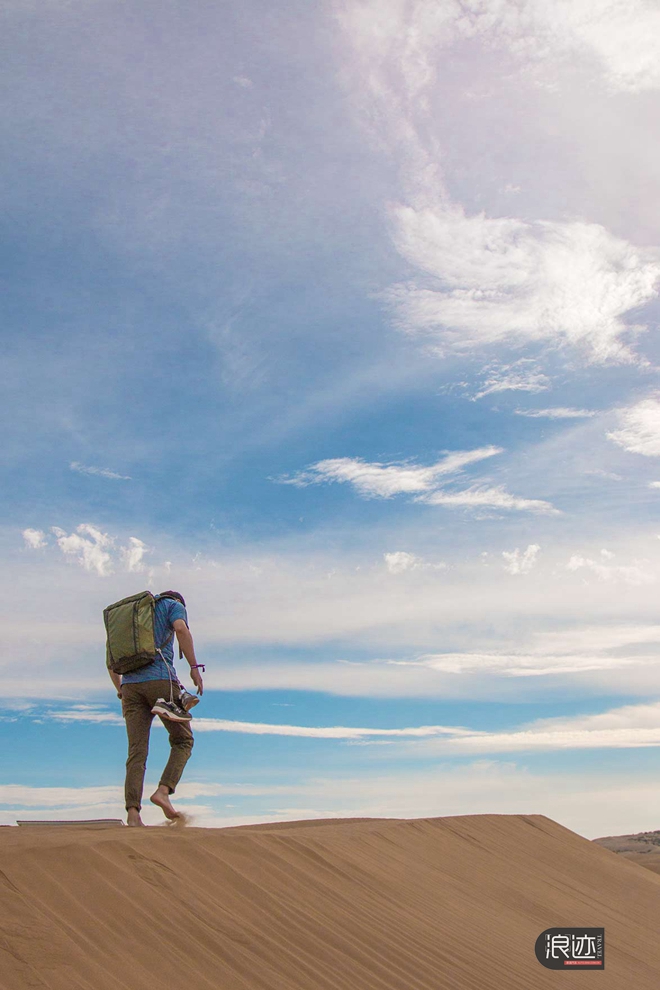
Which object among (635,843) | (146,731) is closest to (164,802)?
(146,731)

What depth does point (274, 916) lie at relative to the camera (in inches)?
187

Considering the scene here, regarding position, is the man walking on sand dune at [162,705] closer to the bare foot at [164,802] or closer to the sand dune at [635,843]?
the bare foot at [164,802]

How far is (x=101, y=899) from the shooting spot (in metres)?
4.24

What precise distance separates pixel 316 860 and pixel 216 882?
117cm

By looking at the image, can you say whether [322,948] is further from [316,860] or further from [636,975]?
[636,975]

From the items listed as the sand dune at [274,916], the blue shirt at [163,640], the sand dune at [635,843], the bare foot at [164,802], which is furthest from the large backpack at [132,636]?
the sand dune at [635,843]

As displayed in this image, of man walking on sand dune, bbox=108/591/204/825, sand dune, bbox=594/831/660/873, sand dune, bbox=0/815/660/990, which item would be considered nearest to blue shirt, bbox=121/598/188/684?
man walking on sand dune, bbox=108/591/204/825

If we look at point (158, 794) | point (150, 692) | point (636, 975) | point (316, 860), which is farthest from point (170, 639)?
point (636, 975)

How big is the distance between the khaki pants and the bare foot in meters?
0.06

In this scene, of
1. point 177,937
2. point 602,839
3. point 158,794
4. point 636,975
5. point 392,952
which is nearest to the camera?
point 177,937

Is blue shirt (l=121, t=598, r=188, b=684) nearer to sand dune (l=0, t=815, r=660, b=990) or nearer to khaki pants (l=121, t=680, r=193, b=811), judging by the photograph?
khaki pants (l=121, t=680, r=193, b=811)

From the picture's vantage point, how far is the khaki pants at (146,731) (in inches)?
274

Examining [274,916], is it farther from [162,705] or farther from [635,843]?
[635,843]

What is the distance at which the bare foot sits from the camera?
6.84 metres
